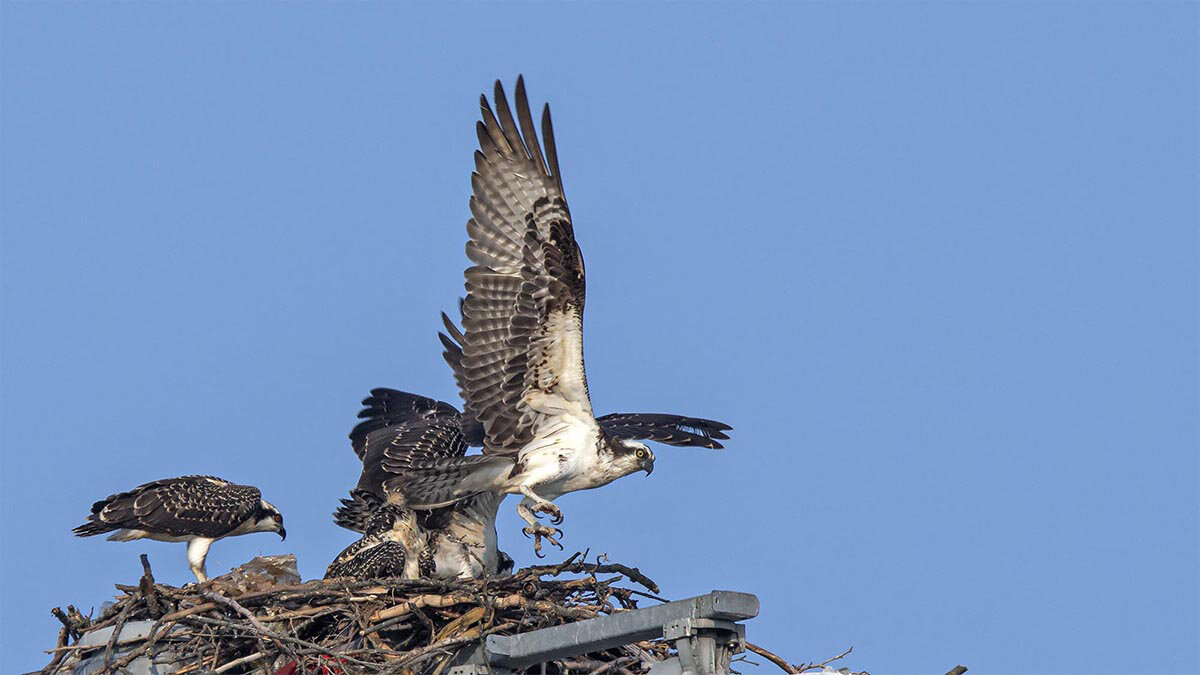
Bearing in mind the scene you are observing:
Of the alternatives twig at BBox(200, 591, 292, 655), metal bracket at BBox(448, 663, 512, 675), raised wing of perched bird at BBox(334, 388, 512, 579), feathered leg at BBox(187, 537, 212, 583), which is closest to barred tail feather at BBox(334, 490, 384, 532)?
raised wing of perched bird at BBox(334, 388, 512, 579)

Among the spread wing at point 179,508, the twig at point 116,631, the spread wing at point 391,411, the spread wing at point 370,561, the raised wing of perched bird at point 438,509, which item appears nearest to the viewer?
the twig at point 116,631

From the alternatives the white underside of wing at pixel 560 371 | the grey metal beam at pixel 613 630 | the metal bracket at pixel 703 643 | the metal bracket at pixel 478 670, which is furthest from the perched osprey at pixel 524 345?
the metal bracket at pixel 703 643

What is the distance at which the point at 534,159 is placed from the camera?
12.1m

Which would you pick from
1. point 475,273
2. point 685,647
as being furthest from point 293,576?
point 685,647

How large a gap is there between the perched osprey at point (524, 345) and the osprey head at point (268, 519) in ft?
4.45

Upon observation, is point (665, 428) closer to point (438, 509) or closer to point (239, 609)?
point (438, 509)

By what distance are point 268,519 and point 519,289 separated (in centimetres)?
269

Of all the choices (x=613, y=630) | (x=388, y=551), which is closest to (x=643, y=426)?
(x=388, y=551)

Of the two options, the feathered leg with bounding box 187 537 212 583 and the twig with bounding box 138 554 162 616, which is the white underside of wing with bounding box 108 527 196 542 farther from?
the twig with bounding box 138 554 162 616

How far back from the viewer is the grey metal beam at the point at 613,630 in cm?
771

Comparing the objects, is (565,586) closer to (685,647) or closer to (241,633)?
(241,633)

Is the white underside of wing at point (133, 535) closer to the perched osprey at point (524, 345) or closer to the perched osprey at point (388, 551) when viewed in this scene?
A: the perched osprey at point (388, 551)

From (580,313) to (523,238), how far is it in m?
0.81

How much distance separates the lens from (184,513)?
39.4ft
